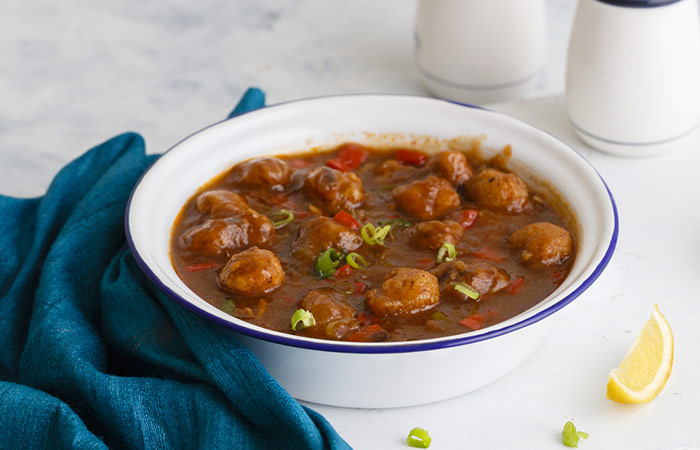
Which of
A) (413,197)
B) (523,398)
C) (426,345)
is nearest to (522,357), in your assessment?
(523,398)

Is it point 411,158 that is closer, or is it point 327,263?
point 327,263

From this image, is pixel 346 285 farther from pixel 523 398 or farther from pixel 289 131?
pixel 289 131

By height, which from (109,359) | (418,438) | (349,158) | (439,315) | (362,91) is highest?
(439,315)

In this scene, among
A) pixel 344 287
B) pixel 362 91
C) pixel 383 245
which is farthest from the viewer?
pixel 362 91

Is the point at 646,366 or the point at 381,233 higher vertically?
the point at 381,233

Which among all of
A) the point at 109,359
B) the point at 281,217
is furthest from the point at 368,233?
the point at 109,359

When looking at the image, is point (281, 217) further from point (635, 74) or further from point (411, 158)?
point (635, 74)

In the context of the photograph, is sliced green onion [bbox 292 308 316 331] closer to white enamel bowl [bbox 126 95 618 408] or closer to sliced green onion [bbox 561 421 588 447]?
white enamel bowl [bbox 126 95 618 408]
